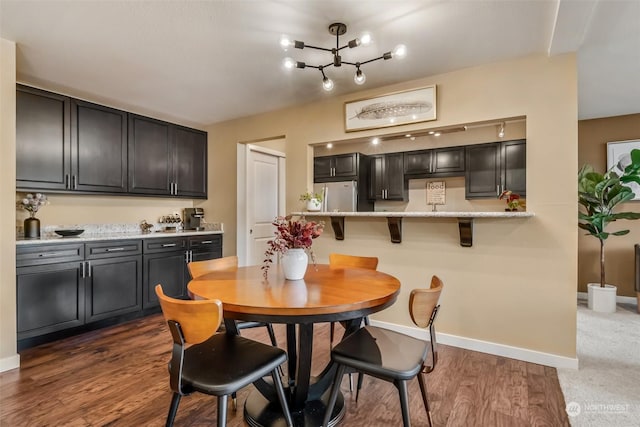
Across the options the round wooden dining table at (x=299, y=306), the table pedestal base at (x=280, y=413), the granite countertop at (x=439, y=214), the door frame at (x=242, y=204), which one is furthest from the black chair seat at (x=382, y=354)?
the door frame at (x=242, y=204)

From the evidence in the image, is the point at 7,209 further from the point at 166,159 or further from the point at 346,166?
the point at 346,166

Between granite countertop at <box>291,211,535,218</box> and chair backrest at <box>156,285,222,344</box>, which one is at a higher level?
granite countertop at <box>291,211,535,218</box>

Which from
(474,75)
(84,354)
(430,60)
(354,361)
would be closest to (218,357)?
(354,361)

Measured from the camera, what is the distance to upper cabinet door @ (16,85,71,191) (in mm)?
2922

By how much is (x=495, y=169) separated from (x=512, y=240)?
5.80ft

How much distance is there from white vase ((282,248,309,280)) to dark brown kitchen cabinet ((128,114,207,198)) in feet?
9.36

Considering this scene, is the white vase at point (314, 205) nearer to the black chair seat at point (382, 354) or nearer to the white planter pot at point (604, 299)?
the black chair seat at point (382, 354)

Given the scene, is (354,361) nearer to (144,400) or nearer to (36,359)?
(144,400)

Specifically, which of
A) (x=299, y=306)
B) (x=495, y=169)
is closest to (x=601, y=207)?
(x=495, y=169)

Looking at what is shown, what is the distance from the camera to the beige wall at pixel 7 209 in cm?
240

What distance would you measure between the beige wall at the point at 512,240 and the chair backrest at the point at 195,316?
2214 millimetres

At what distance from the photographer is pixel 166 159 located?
4.16 meters

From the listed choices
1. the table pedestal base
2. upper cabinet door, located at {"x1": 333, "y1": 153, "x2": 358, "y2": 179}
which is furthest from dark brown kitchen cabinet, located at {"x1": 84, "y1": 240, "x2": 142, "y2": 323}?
upper cabinet door, located at {"x1": 333, "y1": 153, "x2": 358, "y2": 179}

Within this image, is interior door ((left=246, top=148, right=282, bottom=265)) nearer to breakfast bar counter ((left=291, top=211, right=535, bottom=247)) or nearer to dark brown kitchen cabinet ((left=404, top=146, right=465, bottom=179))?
breakfast bar counter ((left=291, top=211, right=535, bottom=247))
